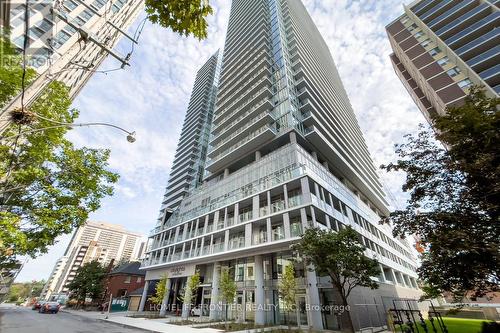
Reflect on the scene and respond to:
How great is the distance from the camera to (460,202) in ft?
31.7

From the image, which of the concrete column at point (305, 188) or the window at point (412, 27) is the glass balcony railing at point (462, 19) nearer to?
the window at point (412, 27)

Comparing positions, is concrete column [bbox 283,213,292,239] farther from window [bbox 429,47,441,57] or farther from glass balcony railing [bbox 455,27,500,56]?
window [bbox 429,47,441,57]

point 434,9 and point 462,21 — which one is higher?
point 434,9

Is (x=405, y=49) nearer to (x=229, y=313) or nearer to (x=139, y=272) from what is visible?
(x=229, y=313)

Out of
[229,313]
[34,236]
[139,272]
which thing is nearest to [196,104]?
[139,272]

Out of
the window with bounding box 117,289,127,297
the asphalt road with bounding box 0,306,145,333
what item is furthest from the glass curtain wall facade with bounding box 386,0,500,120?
the window with bounding box 117,289,127,297

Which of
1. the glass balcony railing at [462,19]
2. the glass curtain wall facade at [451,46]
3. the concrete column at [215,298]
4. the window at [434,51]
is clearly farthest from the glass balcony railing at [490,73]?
the concrete column at [215,298]

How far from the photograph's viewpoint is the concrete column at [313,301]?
54.7 ft

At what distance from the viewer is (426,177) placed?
10.7 m

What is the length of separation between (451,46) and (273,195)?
119 ft

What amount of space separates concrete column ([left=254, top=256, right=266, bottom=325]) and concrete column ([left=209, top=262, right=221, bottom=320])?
533 centimetres

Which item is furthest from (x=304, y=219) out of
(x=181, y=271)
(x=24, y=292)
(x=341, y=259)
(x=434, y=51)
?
(x=24, y=292)

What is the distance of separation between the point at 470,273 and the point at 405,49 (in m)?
44.7

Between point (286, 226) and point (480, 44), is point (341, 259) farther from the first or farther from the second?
point (480, 44)
